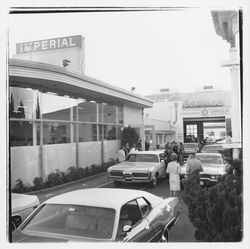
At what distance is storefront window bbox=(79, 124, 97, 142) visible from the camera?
7.25 metres

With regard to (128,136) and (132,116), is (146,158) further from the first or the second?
(132,116)

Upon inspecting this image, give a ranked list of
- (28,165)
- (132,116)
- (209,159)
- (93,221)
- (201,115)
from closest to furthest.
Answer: (93,221)
(201,115)
(28,165)
(209,159)
(132,116)

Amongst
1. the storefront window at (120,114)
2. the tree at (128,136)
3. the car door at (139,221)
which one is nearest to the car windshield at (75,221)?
the car door at (139,221)

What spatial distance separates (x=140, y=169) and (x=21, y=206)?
304 cm

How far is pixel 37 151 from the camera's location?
6.19 metres

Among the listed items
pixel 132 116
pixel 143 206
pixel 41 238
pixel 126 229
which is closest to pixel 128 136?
pixel 132 116

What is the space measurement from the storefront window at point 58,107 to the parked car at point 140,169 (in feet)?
5.80

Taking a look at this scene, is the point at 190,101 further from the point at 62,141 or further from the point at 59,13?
the point at 62,141

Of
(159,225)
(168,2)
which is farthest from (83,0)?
(159,225)

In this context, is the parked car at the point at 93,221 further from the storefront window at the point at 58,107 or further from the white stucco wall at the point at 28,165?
the storefront window at the point at 58,107

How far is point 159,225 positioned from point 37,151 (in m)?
3.62

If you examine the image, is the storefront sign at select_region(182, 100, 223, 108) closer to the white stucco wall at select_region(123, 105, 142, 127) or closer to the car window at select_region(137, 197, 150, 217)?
the car window at select_region(137, 197, 150, 217)

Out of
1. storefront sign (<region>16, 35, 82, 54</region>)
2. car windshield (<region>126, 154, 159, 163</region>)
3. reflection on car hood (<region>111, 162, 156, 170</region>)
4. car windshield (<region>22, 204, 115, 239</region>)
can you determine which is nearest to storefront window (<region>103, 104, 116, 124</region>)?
car windshield (<region>126, 154, 159, 163</region>)

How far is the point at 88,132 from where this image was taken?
297 inches
